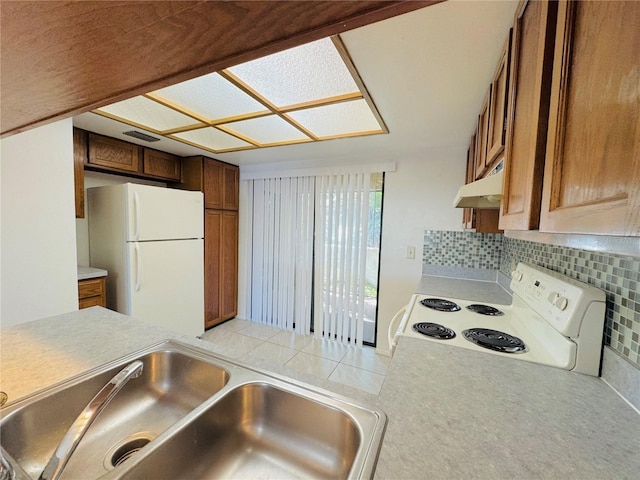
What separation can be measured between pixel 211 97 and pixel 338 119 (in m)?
0.85

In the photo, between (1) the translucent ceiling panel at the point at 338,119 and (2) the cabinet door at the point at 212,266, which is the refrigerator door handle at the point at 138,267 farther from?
(1) the translucent ceiling panel at the point at 338,119

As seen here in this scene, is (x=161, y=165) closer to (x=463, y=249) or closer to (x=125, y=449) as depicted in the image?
(x=125, y=449)

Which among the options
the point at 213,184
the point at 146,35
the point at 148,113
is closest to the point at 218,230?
the point at 213,184

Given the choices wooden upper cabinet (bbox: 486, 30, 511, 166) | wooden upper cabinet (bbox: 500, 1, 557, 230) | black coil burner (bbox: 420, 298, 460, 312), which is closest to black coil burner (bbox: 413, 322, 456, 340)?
black coil burner (bbox: 420, 298, 460, 312)

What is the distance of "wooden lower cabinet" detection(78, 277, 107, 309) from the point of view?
6.77 feet

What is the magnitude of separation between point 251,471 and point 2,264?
202cm

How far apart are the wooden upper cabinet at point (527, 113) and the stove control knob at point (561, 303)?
13.0 inches

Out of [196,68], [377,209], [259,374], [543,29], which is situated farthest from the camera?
[377,209]

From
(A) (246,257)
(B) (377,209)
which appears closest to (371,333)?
(B) (377,209)

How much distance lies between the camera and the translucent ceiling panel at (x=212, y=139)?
2182 millimetres

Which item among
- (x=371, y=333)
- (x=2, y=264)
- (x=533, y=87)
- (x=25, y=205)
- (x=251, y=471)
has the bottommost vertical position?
(x=371, y=333)

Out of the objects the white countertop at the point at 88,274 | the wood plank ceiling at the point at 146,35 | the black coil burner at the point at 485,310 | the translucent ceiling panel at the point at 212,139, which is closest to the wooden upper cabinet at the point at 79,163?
the white countertop at the point at 88,274

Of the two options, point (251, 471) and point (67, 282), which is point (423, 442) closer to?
point (251, 471)

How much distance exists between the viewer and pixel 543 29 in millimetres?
645
